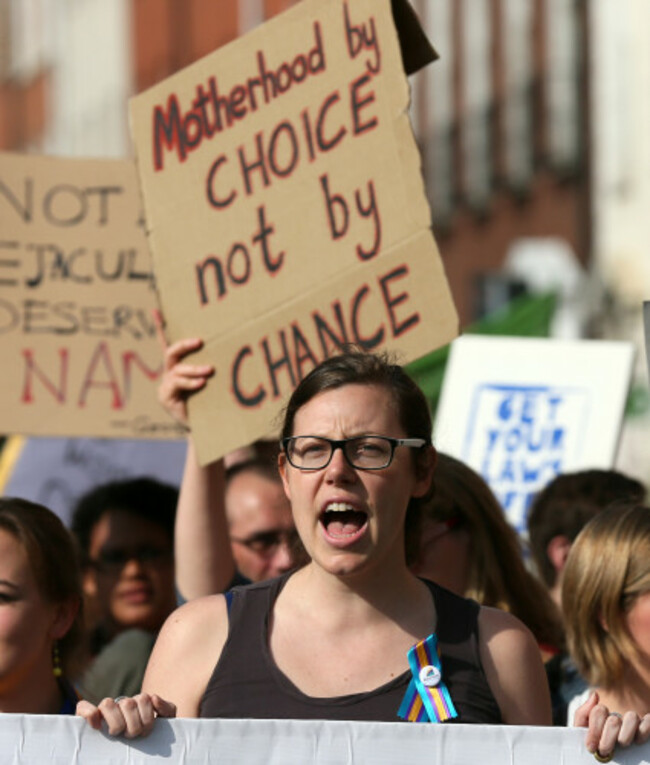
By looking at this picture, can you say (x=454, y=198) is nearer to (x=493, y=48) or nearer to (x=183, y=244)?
(x=493, y=48)

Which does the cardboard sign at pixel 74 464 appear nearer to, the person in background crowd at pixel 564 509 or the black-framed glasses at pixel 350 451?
the person in background crowd at pixel 564 509

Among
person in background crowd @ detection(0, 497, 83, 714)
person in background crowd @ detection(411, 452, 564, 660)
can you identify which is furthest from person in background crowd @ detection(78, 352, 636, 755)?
person in background crowd @ detection(411, 452, 564, 660)

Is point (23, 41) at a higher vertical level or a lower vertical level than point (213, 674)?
higher

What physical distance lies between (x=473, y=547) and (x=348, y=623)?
1094mm

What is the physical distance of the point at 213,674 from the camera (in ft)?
11.3

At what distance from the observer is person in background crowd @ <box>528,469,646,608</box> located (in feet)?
16.5

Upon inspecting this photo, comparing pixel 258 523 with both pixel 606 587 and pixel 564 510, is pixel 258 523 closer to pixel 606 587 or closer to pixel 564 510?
pixel 564 510

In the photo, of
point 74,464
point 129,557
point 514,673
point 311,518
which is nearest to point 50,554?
point 311,518

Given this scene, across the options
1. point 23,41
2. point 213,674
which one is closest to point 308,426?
point 213,674

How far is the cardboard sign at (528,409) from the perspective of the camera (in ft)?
20.5

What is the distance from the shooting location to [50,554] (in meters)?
3.93

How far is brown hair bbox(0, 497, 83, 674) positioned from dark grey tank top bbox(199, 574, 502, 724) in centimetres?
53

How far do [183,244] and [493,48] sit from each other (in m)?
21.0

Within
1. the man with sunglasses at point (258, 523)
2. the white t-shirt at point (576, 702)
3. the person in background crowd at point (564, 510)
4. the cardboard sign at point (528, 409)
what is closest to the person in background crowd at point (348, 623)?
the white t-shirt at point (576, 702)
